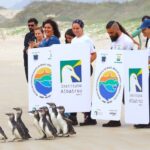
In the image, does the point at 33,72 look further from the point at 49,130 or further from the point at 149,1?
the point at 149,1

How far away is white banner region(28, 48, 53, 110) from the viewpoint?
1216 centimetres

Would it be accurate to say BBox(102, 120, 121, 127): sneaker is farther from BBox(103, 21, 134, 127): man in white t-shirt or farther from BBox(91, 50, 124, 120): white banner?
BBox(91, 50, 124, 120): white banner

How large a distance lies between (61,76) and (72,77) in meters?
0.17

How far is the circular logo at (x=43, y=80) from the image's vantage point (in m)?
12.2

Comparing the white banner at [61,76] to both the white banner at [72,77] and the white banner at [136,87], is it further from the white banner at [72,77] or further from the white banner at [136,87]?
the white banner at [136,87]

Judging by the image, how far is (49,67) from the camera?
12.1m

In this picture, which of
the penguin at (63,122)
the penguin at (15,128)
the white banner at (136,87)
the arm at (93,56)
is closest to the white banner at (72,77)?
the arm at (93,56)

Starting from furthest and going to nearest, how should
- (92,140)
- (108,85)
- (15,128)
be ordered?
(108,85) → (92,140) → (15,128)

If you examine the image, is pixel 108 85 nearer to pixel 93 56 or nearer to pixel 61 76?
pixel 93 56

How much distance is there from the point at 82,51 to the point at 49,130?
1985 millimetres

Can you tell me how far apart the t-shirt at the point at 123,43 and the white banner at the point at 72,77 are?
48 cm

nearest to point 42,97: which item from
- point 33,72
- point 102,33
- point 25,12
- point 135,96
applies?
point 33,72

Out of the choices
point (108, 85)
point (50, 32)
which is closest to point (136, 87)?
point (108, 85)

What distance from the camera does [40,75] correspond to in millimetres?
12234
